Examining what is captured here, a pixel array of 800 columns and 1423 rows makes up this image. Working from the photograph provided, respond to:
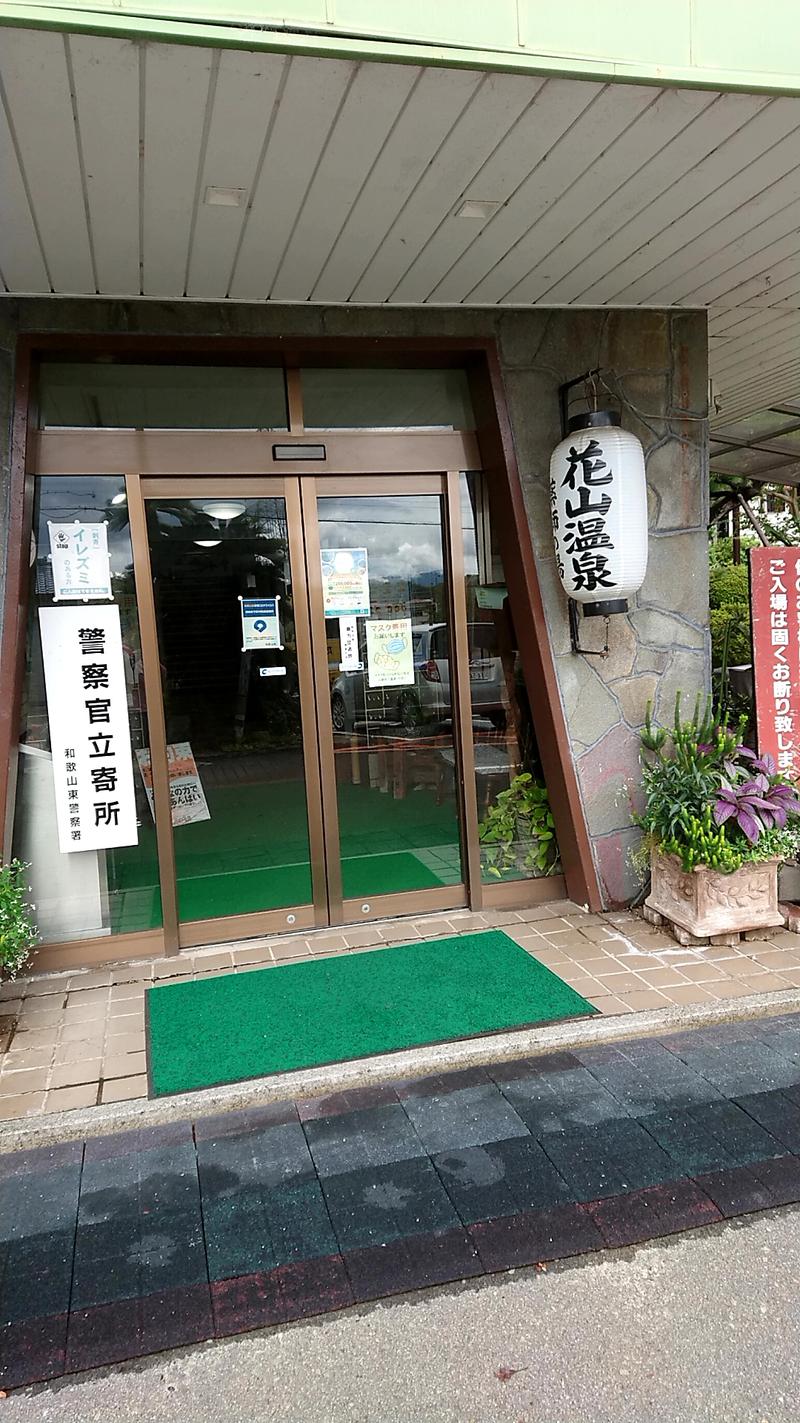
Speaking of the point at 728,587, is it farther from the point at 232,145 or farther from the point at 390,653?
the point at 232,145

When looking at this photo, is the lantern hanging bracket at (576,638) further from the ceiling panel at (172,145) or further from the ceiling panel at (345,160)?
the ceiling panel at (172,145)

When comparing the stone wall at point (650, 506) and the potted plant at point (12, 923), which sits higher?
the stone wall at point (650, 506)

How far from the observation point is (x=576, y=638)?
5016mm

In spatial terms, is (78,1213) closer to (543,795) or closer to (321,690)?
(321,690)

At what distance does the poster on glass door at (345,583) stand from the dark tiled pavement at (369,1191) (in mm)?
2673

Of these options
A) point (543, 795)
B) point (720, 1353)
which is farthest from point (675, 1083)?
point (543, 795)

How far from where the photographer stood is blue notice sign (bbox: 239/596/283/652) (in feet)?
15.9

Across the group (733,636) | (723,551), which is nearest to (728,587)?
(733,636)

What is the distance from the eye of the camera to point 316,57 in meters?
2.59

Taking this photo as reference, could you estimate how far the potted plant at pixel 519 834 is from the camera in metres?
5.38

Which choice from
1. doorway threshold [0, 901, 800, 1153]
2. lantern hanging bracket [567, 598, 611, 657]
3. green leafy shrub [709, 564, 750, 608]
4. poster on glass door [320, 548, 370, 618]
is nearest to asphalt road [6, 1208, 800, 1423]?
doorway threshold [0, 901, 800, 1153]

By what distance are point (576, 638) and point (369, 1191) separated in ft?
10.5

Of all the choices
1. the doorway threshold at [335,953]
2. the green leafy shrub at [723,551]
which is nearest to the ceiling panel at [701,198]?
the doorway threshold at [335,953]

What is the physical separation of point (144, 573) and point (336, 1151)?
3075mm
